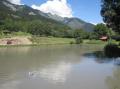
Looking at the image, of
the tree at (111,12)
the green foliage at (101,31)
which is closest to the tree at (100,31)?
the green foliage at (101,31)

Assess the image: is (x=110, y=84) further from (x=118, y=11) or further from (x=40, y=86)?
(x=118, y=11)

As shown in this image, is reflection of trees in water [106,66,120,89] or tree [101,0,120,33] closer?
reflection of trees in water [106,66,120,89]

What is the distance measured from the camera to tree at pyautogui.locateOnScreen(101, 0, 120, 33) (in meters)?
39.2

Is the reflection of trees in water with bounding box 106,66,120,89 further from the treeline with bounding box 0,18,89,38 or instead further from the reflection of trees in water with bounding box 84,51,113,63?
the treeline with bounding box 0,18,89,38

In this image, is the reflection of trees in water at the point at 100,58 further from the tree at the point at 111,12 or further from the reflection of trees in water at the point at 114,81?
the reflection of trees in water at the point at 114,81

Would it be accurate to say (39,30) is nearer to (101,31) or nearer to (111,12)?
(101,31)

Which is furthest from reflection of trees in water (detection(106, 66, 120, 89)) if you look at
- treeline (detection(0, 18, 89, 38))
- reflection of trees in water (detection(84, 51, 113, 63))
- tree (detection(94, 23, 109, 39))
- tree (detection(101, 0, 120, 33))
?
treeline (detection(0, 18, 89, 38))

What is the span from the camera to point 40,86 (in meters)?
19.6

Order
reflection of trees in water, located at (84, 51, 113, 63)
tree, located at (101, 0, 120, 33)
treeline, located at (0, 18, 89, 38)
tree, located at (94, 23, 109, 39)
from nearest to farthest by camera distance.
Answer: reflection of trees in water, located at (84, 51, 113, 63) → tree, located at (101, 0, 120, 33) → tree, located at (94, 23, 109, 39) → treeline, located at (0, 18, 89, 38)

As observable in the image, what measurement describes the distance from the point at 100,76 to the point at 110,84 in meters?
3.70

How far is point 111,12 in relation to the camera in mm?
39688

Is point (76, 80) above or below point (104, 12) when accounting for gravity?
below

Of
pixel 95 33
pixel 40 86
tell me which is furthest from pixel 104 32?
pixel 40 86

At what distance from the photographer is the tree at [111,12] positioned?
39219 mm
